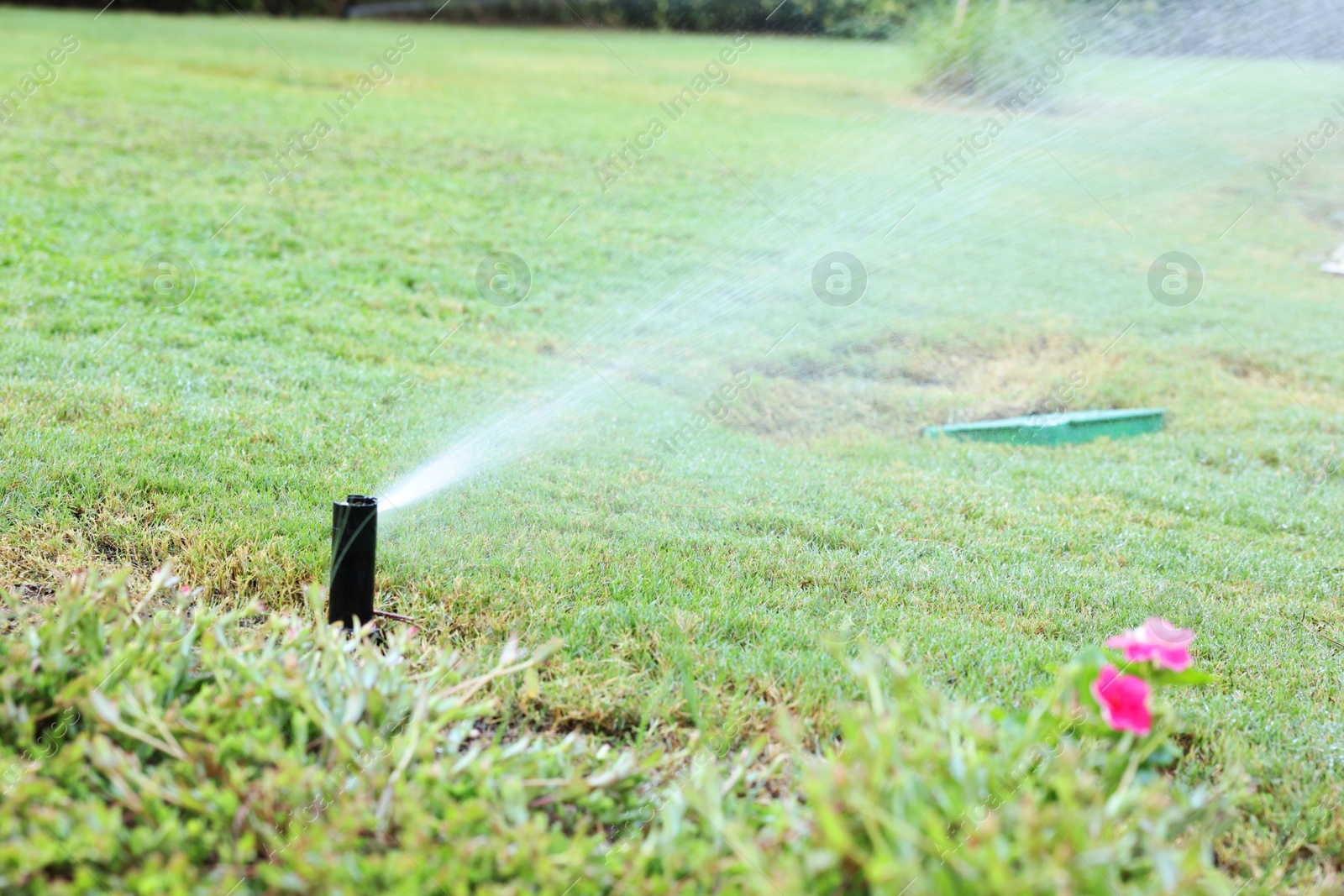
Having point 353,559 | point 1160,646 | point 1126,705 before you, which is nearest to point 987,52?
point 353,559

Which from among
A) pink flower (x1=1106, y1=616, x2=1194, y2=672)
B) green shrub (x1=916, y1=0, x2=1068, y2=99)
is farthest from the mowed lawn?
green shrub (x1=916, y1=0, x2=1068, y2=99)

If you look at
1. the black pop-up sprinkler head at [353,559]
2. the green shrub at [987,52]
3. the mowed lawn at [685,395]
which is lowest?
the mowed lawn at [685,395]

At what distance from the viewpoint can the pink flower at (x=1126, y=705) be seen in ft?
6.66

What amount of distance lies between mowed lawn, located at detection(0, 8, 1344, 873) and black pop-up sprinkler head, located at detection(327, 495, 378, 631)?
38 cm

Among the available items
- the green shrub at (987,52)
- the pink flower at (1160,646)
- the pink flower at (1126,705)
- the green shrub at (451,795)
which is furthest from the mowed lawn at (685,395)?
the green shrub at (987,52)

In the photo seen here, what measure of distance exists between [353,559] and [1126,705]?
197cm

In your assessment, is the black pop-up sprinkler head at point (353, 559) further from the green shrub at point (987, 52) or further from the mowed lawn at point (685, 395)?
the green shrub at point (987, 52)

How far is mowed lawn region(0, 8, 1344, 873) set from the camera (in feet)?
11.3

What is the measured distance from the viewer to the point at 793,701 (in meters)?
3.03

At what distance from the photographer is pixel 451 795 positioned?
2.14 m

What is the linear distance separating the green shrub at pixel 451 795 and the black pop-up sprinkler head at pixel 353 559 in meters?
0.37

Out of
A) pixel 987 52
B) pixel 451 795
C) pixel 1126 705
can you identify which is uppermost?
pixel 987 52

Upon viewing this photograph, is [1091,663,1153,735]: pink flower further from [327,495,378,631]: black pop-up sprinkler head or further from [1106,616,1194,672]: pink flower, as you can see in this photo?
[327,495,378,631]: black pop-up sprinkler head

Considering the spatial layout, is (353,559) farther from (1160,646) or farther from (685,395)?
(685,395)
